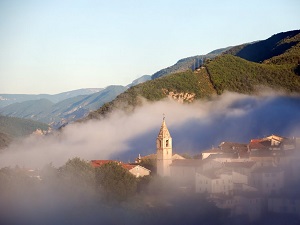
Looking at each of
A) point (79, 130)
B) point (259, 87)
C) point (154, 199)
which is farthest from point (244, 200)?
point (79, 130)

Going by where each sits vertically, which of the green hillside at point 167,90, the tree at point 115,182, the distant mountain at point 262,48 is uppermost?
the distant mountain at point 262,48

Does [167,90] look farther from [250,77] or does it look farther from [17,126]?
[17,126]

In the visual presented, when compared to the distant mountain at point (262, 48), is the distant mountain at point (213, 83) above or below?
below

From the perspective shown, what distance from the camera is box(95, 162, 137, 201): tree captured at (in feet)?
133

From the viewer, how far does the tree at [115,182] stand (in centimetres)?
4053

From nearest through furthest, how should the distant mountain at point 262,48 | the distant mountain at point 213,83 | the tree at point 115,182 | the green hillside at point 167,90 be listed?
the tree at point 115,182
the green hillside at point 167,90
the distant mountain at point 213,83
the distant mountain at point 262,48

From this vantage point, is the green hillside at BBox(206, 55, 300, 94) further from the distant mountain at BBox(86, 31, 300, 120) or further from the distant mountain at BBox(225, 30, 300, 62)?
the distant mountain at BBox(225, 30, 300, 62)

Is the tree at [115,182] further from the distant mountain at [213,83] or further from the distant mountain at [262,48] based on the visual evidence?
the distant mountain at [262,48]

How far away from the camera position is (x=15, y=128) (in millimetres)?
160375

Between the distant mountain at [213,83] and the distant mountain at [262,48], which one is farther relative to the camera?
the distant mountain at [262,48]

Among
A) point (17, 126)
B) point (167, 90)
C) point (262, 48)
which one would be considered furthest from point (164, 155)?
point (17, 126)

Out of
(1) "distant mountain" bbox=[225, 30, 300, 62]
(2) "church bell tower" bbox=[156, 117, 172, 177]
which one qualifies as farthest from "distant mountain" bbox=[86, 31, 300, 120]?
(1) "distant mountain" bbox=[225, 30, 300, 62]

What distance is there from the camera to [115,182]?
41.1 m

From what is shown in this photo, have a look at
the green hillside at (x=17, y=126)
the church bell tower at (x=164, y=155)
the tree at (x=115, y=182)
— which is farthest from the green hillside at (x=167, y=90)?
the green hillside at (x=17, y=126)
